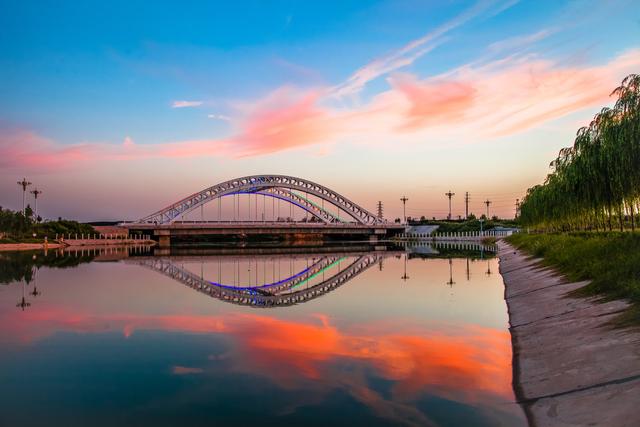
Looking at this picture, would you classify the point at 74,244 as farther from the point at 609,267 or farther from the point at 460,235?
the point at 609,267

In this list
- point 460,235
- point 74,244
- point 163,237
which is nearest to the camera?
point 74,244

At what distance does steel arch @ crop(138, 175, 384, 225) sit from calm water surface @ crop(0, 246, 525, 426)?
284ft

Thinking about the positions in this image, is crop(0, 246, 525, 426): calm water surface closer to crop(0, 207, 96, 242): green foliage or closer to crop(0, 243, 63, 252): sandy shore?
crop(0, 243, 63, 252): sandy shore

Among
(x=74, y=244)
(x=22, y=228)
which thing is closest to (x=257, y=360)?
(x=22, y=228)

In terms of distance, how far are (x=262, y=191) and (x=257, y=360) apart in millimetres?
101616

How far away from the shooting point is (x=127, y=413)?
7469 mm

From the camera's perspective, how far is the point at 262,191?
11125 centimetres

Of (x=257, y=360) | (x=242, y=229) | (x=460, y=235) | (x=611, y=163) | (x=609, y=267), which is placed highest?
(x=611, y=163)

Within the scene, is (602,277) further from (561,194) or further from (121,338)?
(561,194)

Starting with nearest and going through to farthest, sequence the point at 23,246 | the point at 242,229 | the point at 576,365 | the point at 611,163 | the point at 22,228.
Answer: the point at 576,365, the point at 611,163, the point at 23,246, the point at 22,228, the point at 242,229

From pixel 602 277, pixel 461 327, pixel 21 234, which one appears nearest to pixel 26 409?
pixel 461 327

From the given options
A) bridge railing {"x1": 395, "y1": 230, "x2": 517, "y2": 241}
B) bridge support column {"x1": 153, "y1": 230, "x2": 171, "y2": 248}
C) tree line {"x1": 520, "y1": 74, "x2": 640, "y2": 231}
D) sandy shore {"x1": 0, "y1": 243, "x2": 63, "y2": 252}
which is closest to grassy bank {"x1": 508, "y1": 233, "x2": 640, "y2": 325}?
tree line {"x1": 520, "y1": 74, "x2": 640, "y2": 231}

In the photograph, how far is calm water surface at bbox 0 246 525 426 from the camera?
7.53m

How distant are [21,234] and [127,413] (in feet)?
256
